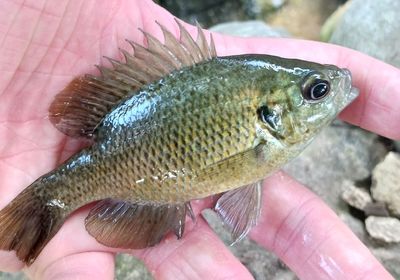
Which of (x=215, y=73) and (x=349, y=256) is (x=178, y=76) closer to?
(x=215, y=73)

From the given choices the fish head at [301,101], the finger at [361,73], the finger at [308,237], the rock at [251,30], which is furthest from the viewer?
the rock at [251,30]

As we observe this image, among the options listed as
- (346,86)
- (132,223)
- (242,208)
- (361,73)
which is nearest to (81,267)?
(132,223)

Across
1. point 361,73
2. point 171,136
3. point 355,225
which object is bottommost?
point 355,225

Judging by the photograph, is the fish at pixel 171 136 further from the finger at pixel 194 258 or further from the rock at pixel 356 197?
the rock at pixel 356 197

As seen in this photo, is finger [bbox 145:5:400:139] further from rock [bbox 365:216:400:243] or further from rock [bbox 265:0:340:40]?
rock [bbox 265:0:340:40]

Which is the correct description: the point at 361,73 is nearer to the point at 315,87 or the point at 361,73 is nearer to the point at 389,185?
the point at 315,87

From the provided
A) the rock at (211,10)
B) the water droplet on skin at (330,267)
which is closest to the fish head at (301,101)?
the water droplet on skin at (330,267)

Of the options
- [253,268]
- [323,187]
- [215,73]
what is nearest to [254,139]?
[215,73]
